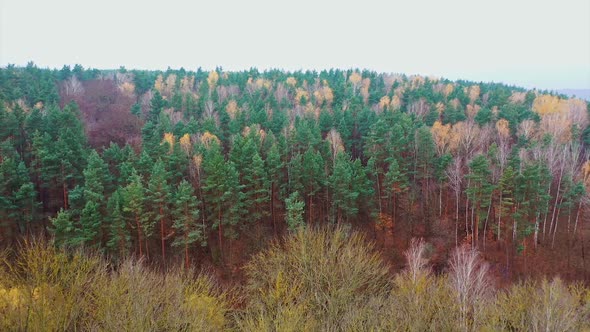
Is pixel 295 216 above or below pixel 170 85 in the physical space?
below

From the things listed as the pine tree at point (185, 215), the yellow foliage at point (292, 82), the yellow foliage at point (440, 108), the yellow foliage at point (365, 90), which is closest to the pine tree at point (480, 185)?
the pine tree at point (185, 215)

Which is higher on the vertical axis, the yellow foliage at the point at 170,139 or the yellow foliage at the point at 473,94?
the yellow foliage at the point at 473,94

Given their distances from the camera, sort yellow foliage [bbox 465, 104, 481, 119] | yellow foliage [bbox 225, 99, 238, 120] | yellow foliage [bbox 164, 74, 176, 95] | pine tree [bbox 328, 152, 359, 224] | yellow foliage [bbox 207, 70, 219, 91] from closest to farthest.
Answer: pine tree [bbox 328, 152, 359, 224] → yellow foliage [bbox 225, 99, 238, 120] → yellow foliage [bbox 465, 104, 481, 119] → yellow foliage [bbox 164, 74, 176, 95] → yellow foliage [bbox 207, 70, 219, 91]

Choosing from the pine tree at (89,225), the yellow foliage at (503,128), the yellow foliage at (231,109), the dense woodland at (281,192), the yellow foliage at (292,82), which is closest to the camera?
the pine tree at (89,225)

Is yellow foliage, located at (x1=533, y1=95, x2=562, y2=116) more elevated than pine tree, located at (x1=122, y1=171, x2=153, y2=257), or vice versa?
yellow foliage, located at (x1=533, y1=95, x2=562, y2=116)

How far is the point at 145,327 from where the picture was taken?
46.9 feet

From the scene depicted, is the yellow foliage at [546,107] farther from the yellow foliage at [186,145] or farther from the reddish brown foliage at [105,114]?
the reddish brown foliage at [105,114]

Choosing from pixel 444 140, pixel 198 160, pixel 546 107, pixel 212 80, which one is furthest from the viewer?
pixel 212 80

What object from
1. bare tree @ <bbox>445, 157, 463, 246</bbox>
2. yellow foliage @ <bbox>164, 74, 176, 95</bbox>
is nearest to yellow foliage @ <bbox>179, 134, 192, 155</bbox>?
bare tree @ <bbox>445, 157, 463, 246</bbox>

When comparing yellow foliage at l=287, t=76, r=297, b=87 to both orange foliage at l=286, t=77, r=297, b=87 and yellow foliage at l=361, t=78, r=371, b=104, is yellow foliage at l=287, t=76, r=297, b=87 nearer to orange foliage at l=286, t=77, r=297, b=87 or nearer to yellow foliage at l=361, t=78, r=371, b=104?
orange foliage at l=286, t=77, r=297, b=87

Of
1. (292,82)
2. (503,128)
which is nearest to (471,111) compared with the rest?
(503,128)

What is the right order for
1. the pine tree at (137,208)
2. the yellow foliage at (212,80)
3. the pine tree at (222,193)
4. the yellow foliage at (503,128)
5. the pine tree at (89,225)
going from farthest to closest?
the yellow foliage at (212,80), the yellow foliage at (503,128), the pine tree at (222,193), the pine tree at (137,208), the pine tree at (89,225)

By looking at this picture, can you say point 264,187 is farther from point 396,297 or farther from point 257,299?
point 396,297

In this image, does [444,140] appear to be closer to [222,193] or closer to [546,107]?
[222,193]
